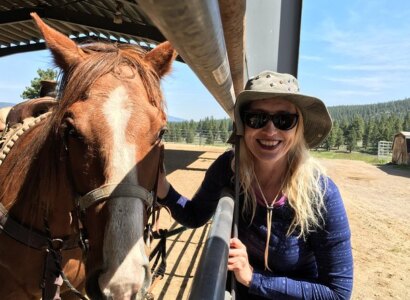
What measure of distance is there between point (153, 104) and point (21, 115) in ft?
5.90

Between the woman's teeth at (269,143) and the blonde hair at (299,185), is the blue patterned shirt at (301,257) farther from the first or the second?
the woman's teeth at (269,143)

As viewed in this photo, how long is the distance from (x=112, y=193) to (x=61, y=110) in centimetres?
54

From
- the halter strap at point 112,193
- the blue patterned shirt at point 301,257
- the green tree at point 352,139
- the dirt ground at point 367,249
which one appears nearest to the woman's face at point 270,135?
the blue patterned shirt at point 301,257

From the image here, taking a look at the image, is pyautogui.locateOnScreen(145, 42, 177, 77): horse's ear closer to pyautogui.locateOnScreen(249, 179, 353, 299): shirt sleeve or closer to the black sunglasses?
the black sunglasses

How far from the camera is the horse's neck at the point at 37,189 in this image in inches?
70.5

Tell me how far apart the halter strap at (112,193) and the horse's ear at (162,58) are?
75cm

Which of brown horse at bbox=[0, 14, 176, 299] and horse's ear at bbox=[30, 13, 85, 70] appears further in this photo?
horse's ear at bbox=[30, 13, 85, 70]

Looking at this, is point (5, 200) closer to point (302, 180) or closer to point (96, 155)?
point (96, 155)

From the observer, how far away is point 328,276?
143 cm

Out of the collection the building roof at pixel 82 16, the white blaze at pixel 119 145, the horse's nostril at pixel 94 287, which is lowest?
the horse's nostril at pixel 94 287

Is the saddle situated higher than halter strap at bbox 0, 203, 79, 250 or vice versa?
the saddle

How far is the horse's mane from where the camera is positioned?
151cm

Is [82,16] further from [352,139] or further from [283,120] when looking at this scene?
[352,139]

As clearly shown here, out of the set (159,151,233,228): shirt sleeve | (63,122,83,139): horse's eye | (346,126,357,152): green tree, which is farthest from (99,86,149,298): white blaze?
(346,126,357,152): green tree
